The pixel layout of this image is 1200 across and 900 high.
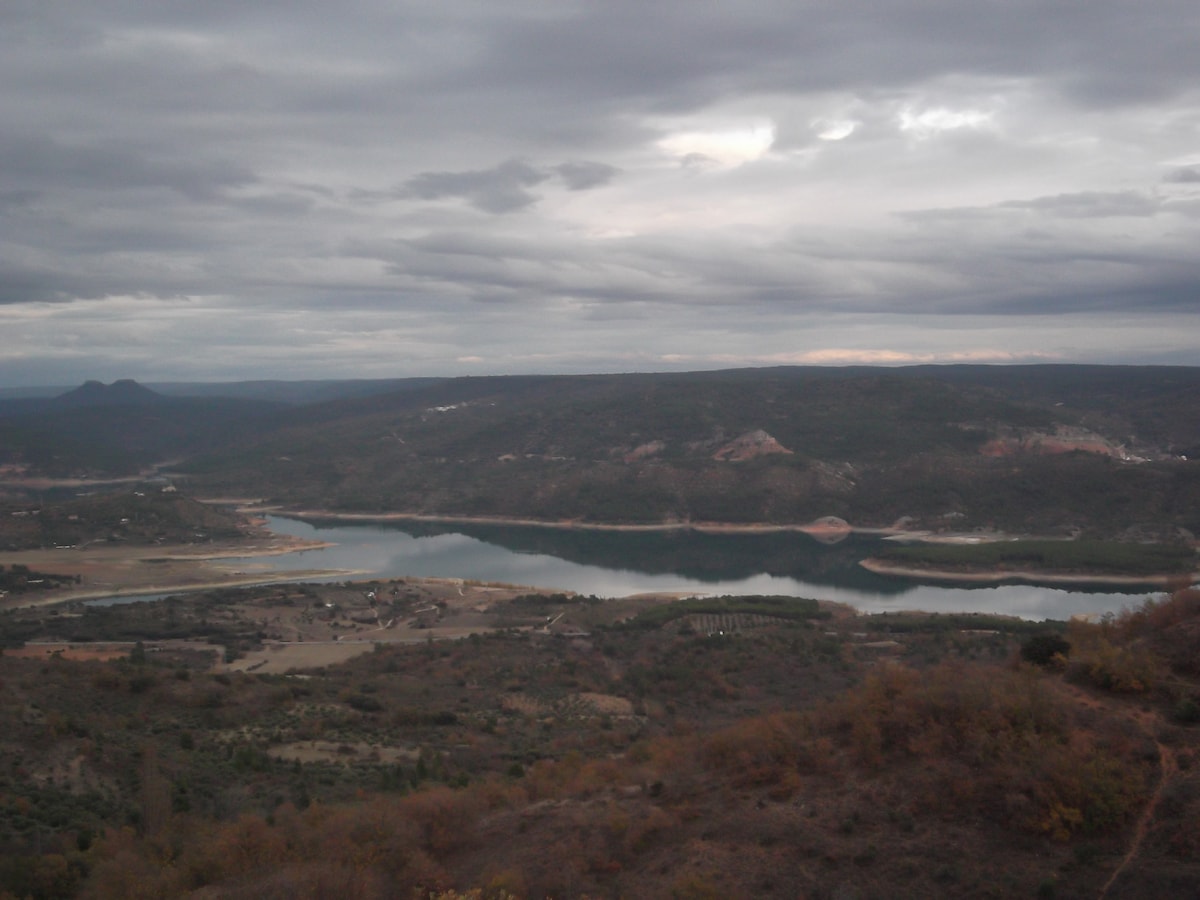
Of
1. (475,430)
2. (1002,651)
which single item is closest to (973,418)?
(475,430)

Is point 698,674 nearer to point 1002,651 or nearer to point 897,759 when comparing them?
point 1002,651

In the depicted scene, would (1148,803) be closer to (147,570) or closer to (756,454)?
(147,570)

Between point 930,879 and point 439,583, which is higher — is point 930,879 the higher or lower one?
the higher one

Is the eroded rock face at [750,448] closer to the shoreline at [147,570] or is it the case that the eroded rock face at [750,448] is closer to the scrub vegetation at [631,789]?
the shoreline at [147,570]

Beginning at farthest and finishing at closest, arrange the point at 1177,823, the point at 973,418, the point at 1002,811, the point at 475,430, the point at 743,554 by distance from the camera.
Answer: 1. the point at 475,430
2. the point at 973,418
3. the point at 743,554
4. the point at 1002,811
5. the point at 1177,823

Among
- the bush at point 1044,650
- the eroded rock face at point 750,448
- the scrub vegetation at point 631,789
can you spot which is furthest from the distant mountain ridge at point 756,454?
the scrub vegetation at point 631,789
